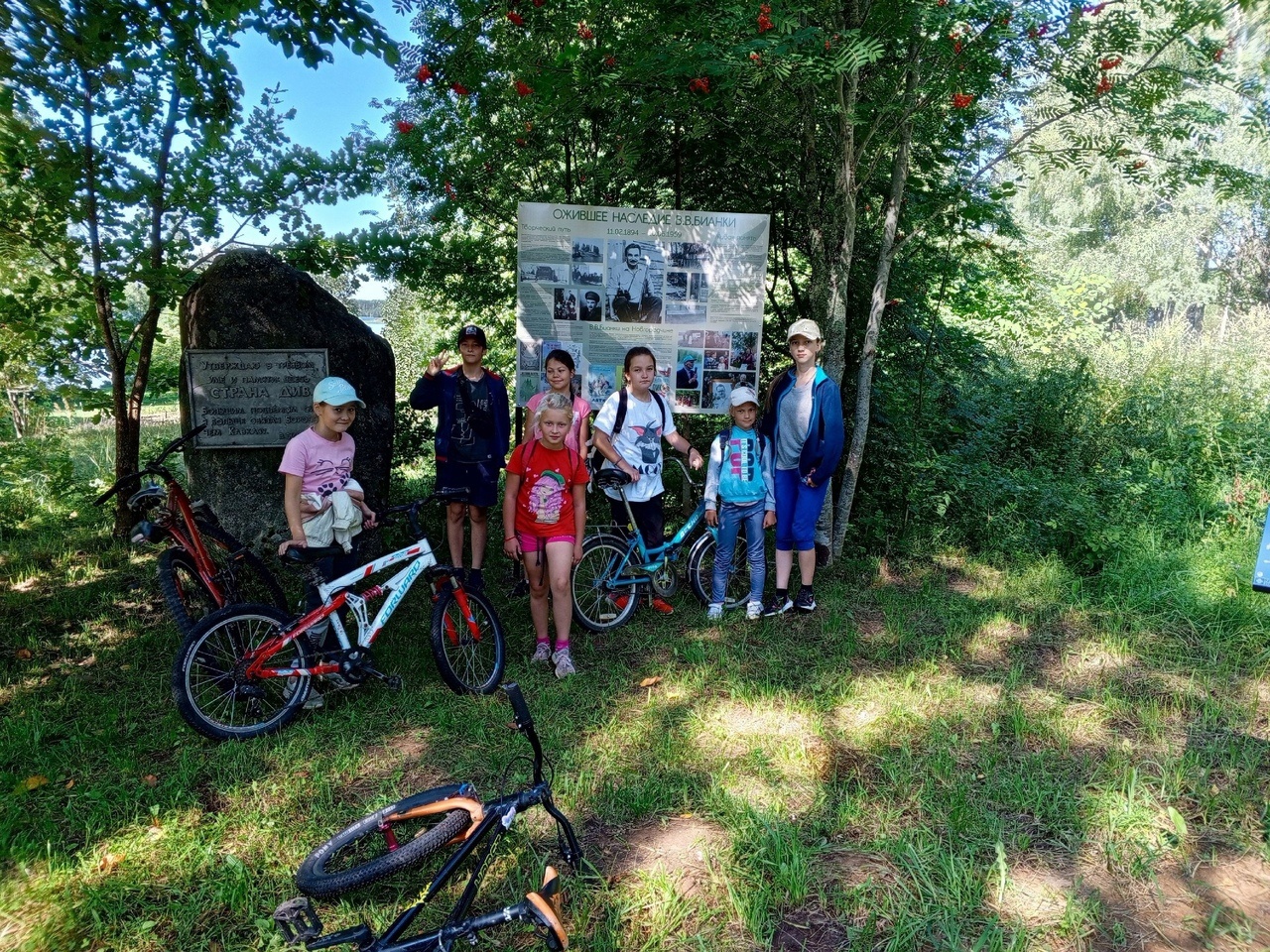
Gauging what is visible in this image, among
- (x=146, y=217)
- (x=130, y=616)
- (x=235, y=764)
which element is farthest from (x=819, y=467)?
(x=146, y=217)

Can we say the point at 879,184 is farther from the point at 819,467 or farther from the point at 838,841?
the point at 838,841

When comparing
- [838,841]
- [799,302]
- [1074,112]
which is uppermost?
[1074,112]

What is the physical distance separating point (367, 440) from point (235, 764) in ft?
9.43

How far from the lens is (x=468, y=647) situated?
436 cm

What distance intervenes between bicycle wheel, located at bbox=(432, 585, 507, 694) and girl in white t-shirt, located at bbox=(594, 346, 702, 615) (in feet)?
4.57

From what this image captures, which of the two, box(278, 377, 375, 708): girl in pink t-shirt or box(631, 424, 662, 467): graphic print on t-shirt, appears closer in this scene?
box(278, 377, 375, 708): girl in pink t-shirt

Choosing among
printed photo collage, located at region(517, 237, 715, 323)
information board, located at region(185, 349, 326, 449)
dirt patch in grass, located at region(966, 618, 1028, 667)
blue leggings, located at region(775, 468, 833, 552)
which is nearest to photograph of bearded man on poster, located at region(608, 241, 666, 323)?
printed photo collage, located at region(517, 237, 715, 323)

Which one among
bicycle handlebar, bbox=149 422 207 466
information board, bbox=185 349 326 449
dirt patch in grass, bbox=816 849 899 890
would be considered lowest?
dirt patch in grass, bbox=816 849 899 890

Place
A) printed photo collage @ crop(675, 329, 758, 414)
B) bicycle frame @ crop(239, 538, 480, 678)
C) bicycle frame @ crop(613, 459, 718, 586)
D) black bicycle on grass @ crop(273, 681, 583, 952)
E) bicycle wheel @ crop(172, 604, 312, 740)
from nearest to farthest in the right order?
black bicycle on grass @ crop(273, 681, 583, 952) < bicycle wheel @ crop(172, 604, 312, 740) < bicycle frame @ crop(239, 538, 480, 678) < bicycle frame @ crop(613, 459, 718, 586) < printed photo collage @ crop(675, 329, 758, 414)

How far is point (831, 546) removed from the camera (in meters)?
6.53

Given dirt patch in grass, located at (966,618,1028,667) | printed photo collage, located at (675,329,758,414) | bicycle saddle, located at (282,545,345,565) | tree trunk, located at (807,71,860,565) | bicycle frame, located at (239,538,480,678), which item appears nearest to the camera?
bicycle frame, located at (239,538,480,678)

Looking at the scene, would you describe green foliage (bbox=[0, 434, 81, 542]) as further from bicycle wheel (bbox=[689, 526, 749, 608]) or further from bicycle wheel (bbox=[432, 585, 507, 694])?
bicycle wheel (bbox=[689, 526, 749, 608])

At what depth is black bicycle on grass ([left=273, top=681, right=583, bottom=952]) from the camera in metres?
2.21

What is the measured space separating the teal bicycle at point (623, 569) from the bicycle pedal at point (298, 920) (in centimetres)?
285
